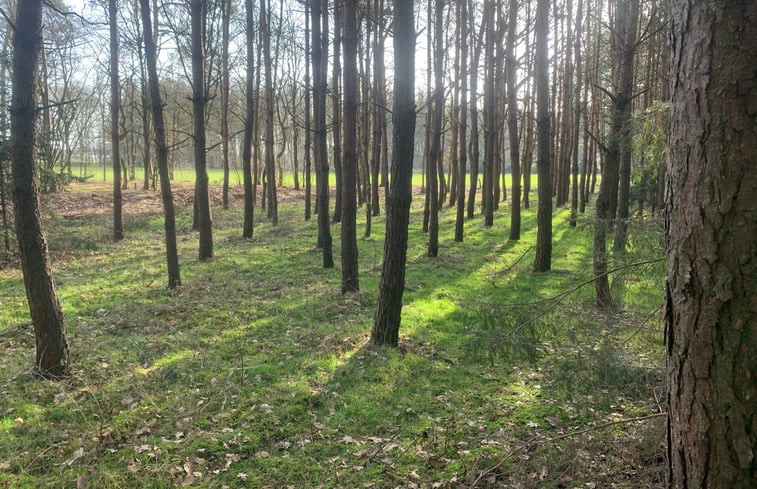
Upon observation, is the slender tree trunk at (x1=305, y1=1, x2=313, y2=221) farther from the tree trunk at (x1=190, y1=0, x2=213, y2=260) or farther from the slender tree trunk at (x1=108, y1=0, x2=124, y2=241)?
the slender tree trunk at (x1=108, y1=0, x2=124, y2=241)

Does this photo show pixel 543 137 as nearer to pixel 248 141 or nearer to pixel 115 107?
pixel 248 141

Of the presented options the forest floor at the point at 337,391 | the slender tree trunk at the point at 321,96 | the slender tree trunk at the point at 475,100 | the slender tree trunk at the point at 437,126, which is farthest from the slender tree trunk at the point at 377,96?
the forest floor at the point at 337,391

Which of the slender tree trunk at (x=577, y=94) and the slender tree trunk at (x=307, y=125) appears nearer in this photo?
the slender tree trunk at (x=307, y=125)

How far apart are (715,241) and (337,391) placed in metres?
4.40

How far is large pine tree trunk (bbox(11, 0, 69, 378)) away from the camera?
4.84m

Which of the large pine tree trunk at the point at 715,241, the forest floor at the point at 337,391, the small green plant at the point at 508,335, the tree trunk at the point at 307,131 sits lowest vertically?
the forest floor at the point at 337,391

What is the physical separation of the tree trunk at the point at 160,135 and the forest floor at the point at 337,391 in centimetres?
65

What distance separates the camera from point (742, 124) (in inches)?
66.0

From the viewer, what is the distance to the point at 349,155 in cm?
912

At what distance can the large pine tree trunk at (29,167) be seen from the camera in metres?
4.84

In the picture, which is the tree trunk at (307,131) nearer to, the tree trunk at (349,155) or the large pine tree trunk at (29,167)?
the tree trunk at (349,155)

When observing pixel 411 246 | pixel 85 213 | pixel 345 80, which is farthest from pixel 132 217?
pixel 345 80

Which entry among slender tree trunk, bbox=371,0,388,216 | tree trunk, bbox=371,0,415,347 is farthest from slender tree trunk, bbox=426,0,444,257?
tree trunk, bbox=371,0,415,347

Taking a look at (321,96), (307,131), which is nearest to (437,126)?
(321,96)
